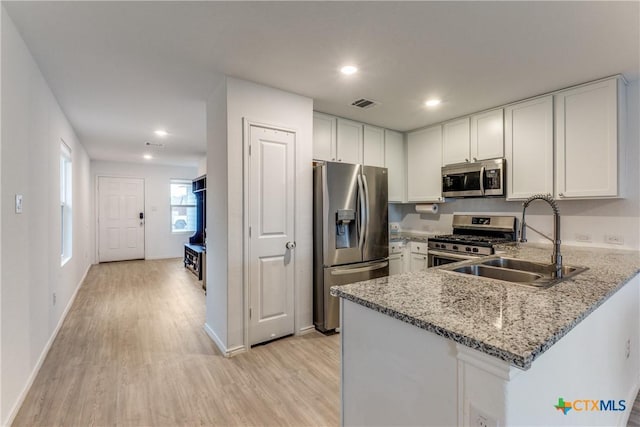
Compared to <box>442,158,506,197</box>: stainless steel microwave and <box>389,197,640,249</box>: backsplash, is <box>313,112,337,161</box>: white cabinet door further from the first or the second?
<box>389,197,640,249</box>: backsplash

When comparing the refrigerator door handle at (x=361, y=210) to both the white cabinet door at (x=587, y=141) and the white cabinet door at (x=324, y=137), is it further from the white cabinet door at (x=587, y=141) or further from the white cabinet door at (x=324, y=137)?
the white cabinet door at (x=587, y=141)

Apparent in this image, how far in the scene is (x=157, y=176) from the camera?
297 inches

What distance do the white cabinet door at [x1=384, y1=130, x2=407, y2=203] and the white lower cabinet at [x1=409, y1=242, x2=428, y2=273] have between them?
0.77m

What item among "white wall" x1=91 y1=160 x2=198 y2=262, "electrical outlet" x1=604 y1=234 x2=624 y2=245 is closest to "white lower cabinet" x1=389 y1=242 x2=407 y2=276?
"electrical outlet" x1=604 y1=234 x2=624 y2=245

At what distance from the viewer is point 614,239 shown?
276 cm

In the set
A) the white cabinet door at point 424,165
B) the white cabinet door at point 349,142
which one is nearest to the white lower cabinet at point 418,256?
the white cabinet door at point 424,165

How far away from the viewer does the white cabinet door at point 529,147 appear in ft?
9.68

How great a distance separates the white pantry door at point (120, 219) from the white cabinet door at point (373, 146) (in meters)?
6.02

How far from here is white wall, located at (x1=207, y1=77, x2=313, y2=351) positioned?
2.59 m

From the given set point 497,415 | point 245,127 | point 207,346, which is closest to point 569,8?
point 497,415

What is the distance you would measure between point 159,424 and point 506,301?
1.99 metres

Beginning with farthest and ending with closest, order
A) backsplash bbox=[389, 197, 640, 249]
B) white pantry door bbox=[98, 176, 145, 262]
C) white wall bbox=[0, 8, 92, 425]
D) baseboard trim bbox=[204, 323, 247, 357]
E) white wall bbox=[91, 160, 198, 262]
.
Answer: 1. white wall bbox=[91, 160, 198, 262]
2. white pantry door bbox=[98, 176, 145, 262]
3. backsplash bbox=[389, 197, 640, 249]
4. baseboard trim bbox=[204, 323, 247, 357]
5. white wall bbox=[0, 8, 92, 425]

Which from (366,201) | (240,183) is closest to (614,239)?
(366,201)

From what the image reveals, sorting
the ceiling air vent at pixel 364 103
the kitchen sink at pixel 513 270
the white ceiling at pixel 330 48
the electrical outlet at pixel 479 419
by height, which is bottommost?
the electrical outlet at pixel 479 419
